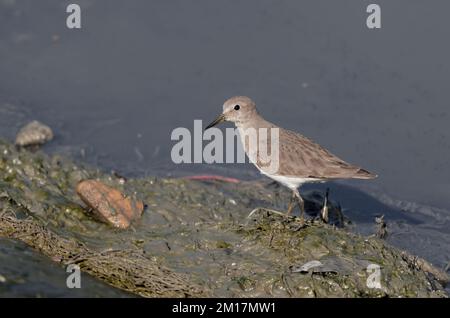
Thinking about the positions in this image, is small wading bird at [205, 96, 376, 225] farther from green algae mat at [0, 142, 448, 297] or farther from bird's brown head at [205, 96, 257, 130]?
green algae mat at [0, 142, 448, 297]

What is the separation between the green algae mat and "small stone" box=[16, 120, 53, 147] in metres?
2.25

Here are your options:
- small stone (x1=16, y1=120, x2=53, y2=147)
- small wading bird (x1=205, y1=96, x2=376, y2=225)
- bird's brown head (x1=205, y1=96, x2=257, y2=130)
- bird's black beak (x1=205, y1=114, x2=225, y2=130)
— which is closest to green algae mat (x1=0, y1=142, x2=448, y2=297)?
small wading bird (x1=205, y1=96, x2=376, y2=225)

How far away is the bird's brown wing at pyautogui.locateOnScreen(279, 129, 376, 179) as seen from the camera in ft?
27.1

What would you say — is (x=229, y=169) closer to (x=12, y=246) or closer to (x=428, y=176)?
(x=428, y=176)

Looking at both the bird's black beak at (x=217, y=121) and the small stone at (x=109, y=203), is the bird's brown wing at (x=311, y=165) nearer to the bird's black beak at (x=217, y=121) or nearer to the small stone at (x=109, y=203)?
the bird's black beak at (x=217, y=121)

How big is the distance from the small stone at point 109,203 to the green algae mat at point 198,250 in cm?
9

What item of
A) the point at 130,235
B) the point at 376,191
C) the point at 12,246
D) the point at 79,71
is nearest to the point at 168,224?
the point at 130,235

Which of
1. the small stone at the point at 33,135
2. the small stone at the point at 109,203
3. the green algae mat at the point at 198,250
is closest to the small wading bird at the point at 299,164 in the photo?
the green algae mat at the point at 198,250

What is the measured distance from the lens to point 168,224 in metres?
8.75

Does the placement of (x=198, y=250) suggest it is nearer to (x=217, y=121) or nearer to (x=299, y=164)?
(x=299, y=164)

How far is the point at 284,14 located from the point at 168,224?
5740 millimetres

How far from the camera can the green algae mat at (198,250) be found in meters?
6.70

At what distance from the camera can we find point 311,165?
8336mm

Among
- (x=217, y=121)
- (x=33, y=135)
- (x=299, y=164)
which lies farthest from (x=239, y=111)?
(x=33, y=135)
